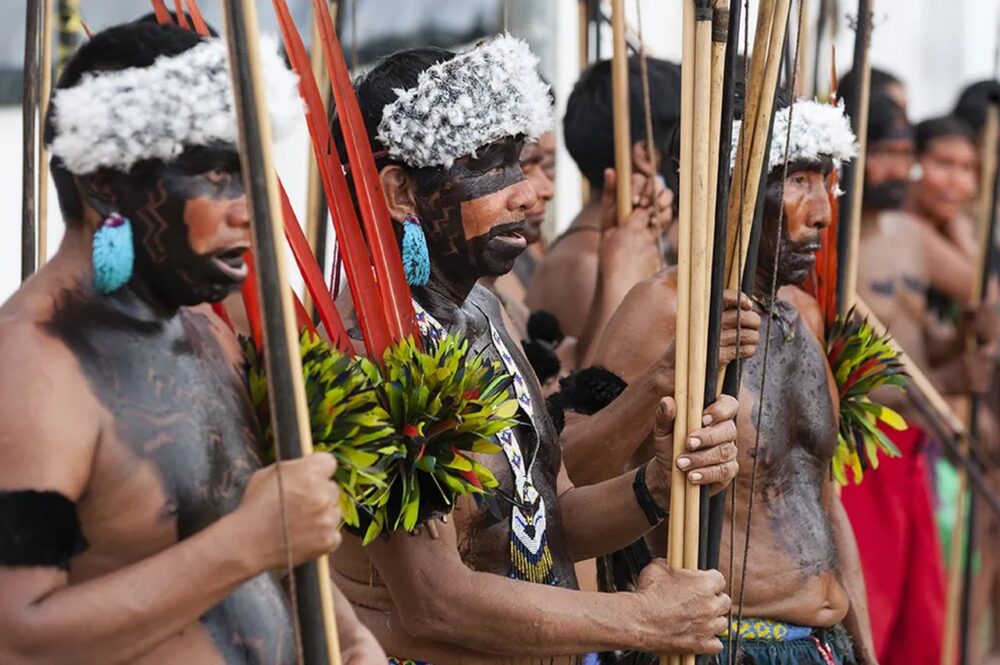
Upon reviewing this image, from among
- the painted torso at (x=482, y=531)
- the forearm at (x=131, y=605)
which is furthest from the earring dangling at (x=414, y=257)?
the forearm at (x=131, y=605)

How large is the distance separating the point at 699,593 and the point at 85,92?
1.39 meters

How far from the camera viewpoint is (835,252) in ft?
14.1

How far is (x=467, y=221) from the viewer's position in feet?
10.3

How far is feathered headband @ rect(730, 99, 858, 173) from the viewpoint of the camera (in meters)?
3.66

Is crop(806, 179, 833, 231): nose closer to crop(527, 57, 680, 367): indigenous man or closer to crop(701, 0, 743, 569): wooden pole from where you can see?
crop(701, 0, 743, 569): wooden pole

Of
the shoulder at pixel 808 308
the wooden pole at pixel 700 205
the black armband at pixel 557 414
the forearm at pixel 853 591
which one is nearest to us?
the wooden pole at pixel 700 205

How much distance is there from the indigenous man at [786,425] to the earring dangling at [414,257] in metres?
0.74

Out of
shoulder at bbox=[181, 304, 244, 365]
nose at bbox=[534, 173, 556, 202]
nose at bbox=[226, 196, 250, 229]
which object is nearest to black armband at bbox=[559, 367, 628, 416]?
nose at bbox=[534, 173, 556, 202]

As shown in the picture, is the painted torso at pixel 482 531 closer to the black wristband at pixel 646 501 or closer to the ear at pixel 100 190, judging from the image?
the black wristband at pixel 646 501

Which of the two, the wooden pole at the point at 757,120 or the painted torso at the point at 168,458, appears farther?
the wooden pole at the point at 757,120

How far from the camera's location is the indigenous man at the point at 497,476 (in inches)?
116

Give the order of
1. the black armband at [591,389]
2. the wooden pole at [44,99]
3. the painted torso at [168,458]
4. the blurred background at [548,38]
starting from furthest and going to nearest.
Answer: the blurred background at [548,38], the black armband at [591,389], the wooden pole at [44,99], the painted torso at [168,458]

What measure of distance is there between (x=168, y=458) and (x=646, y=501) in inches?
51.7

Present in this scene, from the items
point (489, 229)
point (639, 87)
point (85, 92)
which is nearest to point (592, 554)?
point (489, 229)
